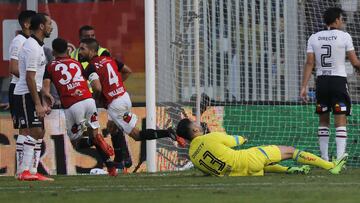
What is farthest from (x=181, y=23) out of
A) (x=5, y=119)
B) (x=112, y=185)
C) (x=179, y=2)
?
(x=112, y=185)

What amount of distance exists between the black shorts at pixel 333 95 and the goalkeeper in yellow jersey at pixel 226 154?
1530 mm

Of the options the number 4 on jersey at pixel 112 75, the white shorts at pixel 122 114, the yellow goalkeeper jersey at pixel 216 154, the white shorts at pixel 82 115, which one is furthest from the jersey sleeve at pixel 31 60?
the yellow goalkeeper jersey at pixel 216 154

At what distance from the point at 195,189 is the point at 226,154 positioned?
5.72 feet

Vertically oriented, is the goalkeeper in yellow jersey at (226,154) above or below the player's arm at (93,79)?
below

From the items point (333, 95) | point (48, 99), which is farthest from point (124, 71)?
point (333, 95)

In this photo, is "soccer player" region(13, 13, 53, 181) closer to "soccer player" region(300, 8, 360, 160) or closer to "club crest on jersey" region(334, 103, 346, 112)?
"soccer player" region(300, 8, 360, 160)

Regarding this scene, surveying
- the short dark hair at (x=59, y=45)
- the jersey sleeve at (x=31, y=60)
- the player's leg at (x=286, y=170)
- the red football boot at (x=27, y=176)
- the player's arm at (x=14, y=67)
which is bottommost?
the red football boot at (x=27, y=176)

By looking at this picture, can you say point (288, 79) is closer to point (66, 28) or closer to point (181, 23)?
Result: point (181, 23)

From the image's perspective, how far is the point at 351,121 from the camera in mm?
15539

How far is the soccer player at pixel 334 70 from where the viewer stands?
12727 millimetres

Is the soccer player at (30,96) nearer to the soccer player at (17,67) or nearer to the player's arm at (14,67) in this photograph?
the soccer player at (17,67)

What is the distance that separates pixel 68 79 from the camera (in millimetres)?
12375

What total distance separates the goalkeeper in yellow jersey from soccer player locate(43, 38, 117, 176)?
1.29 metres

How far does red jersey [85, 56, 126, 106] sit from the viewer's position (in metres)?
12.9
